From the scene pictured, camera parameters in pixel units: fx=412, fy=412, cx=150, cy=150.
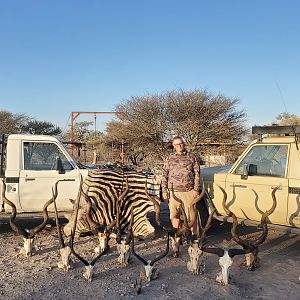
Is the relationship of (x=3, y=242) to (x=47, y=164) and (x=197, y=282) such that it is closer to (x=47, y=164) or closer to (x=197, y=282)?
(x=47, y=164)

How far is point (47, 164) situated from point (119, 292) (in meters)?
3.44

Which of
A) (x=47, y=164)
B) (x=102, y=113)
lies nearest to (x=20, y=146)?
(x=47, y=164)

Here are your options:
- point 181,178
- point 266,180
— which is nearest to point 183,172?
point 181,178

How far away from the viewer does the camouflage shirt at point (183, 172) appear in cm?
641

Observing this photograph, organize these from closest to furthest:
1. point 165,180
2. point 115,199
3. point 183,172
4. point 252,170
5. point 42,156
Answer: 1. point 183,172
2. point 165,180
3. point 252,170
4. point 115,199
5. point 42,156

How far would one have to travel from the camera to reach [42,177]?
7.41 m

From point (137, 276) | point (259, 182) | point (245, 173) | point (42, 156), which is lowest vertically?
point (137, 276)

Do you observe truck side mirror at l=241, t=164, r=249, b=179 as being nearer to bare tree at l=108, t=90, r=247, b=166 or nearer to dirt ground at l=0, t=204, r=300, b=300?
dirt ground at l=0, t=204, r=300, b=300

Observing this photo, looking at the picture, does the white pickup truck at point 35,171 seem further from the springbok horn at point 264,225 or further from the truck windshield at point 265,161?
the springbok horn at point 264,225

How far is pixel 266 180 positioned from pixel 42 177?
3874 millimetres

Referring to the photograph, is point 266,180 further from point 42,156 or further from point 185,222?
point 42,156

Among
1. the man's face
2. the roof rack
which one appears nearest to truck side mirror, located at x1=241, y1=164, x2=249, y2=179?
the roof rack

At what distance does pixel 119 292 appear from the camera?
488 cm

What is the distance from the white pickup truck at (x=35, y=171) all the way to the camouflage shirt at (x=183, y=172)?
1.84m
